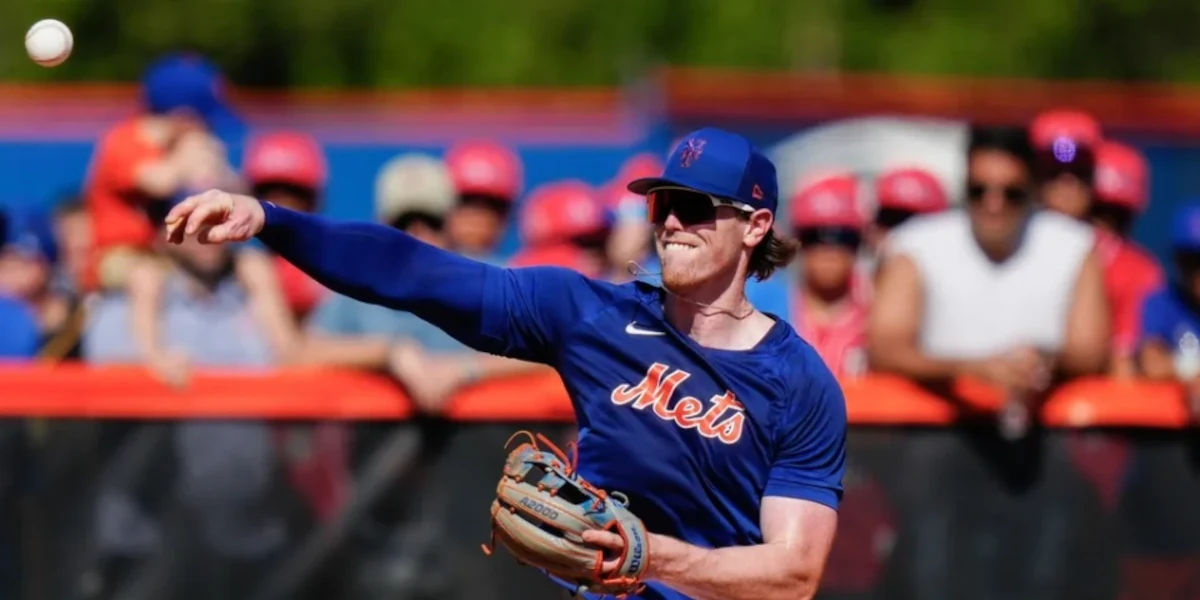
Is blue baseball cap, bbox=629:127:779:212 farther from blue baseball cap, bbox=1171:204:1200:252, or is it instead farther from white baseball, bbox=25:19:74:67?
blue baseball cap, bbox=1171:204:1200:252

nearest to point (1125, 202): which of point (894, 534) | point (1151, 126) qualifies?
point (894, 534)

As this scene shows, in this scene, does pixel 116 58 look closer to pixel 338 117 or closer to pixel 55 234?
pixel 338 117

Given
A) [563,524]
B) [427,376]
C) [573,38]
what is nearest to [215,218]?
[563,524]

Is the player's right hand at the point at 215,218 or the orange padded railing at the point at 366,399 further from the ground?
the player's right hand at the point at 215,218

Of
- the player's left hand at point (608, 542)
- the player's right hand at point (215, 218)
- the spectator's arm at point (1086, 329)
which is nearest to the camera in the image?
the player's right hand at point (215, 218)

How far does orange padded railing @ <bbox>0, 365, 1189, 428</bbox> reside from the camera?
7.09 metres

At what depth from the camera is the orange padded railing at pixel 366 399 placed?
7.09 m

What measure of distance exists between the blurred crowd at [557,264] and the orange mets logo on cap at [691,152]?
191 centimetres

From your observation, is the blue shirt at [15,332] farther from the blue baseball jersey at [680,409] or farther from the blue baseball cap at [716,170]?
the blue baseball cap at [716,170]

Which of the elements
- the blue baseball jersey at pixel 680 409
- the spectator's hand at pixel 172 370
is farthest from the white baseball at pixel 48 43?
the spectator's hand at pixel 172 370

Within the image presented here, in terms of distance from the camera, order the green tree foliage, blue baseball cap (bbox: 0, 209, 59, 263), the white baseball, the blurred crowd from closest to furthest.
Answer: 1. the white baseball
2. the blurred crowd
3. blue baseball cap (bbox: 0, 209, 59, 263)
4. the green tree foliage

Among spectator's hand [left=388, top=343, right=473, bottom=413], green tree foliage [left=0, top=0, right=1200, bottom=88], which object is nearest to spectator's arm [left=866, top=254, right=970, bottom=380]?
spectator's hand [left=388, top=343, right=473, bottom=413]

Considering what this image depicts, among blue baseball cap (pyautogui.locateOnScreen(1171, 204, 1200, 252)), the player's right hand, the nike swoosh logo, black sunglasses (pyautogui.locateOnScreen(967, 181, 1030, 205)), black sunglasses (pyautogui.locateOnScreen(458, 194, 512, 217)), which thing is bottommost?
blue baseball cap (pyautogui.locateOnScreen(1171, 204, 1200, 252))

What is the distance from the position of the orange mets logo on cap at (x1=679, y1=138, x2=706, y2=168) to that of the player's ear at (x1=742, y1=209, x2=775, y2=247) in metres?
0.25
